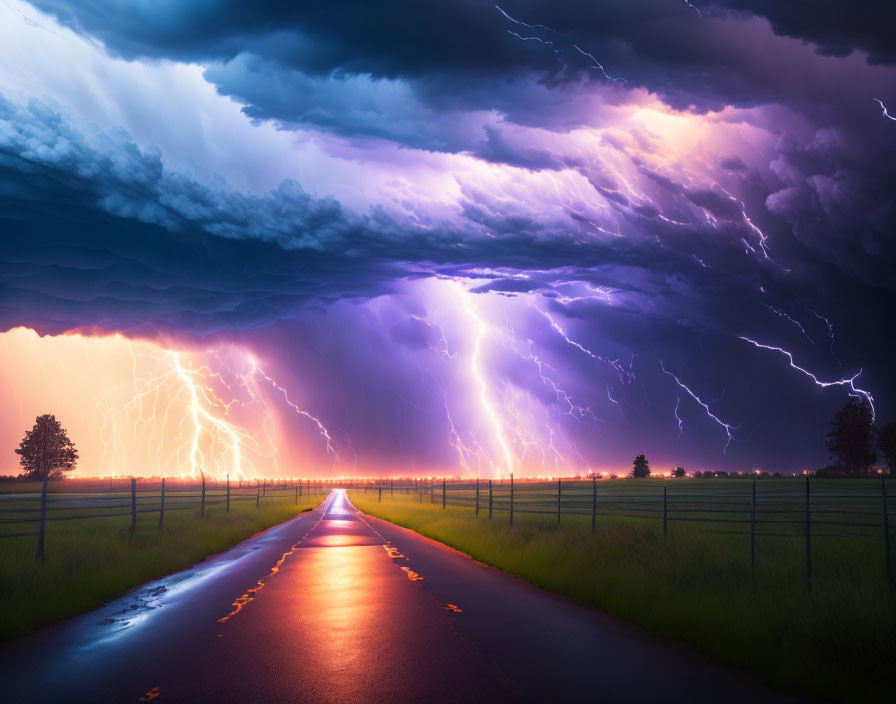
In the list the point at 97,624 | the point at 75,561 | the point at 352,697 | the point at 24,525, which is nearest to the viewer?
the point at 352,697

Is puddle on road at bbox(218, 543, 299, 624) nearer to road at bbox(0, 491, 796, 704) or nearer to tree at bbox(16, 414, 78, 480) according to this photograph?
road at bbox(0, 491, 796, 704)

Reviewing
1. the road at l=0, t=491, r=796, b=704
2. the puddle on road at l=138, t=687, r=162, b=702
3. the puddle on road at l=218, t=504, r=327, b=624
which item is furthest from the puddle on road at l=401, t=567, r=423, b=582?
the puddle on road at l=138, t=687, r=162, b=702

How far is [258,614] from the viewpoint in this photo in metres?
9.47

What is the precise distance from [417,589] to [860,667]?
7.01m

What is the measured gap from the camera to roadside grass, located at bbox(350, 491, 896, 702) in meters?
6.93

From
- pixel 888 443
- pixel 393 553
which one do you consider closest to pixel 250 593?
pixel 393 553

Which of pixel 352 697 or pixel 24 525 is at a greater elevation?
pixel 352 697

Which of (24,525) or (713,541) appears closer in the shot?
(713,541)

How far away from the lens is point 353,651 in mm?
7211

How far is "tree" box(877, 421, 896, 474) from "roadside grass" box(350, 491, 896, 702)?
9226 cm

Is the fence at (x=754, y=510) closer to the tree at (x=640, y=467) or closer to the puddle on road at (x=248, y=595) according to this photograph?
the puddle on road at (x=248, y=595)

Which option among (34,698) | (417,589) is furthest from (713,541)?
(34,698)

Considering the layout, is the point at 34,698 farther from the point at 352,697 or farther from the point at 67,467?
the point at 67,467

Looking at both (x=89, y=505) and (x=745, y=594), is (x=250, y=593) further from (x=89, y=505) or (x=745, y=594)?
(x=89, y=505)
